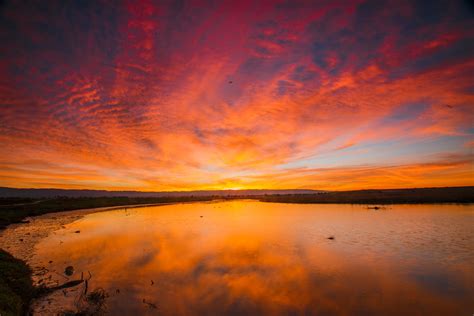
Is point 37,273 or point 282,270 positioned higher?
point 37,273

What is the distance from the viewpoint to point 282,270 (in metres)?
20.1

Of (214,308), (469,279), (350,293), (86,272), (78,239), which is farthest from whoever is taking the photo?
(78,239)

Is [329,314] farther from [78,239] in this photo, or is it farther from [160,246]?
[78,239]

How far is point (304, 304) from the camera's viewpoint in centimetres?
1411

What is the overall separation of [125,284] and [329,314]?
1291 cm

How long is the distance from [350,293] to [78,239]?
32.9 metres

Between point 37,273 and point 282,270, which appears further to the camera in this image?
point 282,270

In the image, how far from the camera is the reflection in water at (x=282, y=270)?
554 inches

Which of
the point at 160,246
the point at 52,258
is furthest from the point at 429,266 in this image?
the point at 52,258

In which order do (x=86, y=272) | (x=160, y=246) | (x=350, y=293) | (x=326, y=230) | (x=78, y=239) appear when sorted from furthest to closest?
(x=326, y=230) → (x=78, y=239) → (x=160, y=246) → (x=86, y=272) → (x=350, y=293)

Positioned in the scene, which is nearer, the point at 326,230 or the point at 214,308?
the point at 214,308

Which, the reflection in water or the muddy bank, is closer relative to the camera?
the muddy bank

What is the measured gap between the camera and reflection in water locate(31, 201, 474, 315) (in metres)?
14.1

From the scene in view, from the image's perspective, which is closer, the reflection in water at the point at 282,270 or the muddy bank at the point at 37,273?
the muddy bank at the point at 37,273
